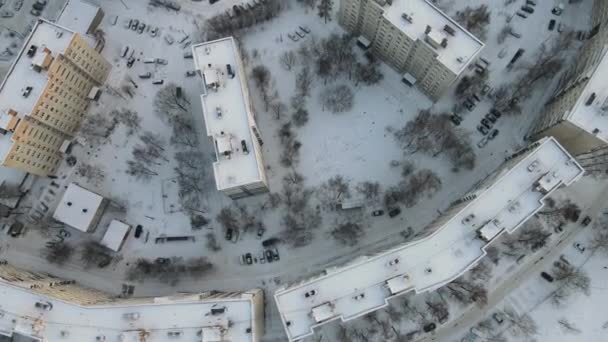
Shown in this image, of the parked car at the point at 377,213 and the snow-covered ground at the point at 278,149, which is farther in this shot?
the parked car at the point at 377,213

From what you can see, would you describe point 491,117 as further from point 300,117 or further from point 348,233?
point 300,117

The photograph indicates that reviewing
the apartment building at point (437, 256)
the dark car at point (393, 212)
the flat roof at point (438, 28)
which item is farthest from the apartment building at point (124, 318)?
the flat roof at point (438, 28)

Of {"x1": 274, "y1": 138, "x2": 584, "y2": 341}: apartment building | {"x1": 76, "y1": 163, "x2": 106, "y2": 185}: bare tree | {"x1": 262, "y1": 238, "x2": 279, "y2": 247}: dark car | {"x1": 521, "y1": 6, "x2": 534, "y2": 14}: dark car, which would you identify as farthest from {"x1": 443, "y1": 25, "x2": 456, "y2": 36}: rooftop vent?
{"x1": 76, "y1": 163, "x2": 106, "y2": 185}: bare tree

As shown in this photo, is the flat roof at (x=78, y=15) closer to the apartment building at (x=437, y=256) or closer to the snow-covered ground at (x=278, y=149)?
the snow-covered ground at (x=278, y=149)

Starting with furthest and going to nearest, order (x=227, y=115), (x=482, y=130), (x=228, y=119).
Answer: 1. (x=482, y=130)
2. (x=227, y=115)
3. (x=228, y=119)

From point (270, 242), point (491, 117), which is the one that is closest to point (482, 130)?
point (491, 117)

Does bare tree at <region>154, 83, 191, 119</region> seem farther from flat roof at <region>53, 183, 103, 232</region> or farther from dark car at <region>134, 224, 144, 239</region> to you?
dark car at <region>134, 224, 144, 239</region>

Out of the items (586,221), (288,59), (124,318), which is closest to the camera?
(124,318)
